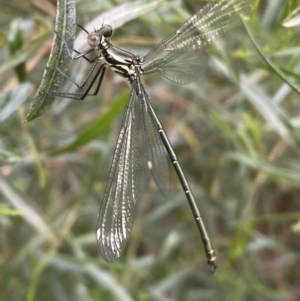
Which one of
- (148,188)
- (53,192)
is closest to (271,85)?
(148,188)

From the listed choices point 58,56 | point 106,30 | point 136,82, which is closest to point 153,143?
point 136,82

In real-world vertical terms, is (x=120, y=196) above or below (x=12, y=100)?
below

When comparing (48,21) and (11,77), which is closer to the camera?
(48,21)

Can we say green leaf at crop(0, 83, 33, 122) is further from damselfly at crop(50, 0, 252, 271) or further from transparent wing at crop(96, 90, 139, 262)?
transparent wing at crop(96, 90, 139, 262)

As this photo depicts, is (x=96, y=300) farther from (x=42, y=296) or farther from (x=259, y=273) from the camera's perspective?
(x=259, y=273)

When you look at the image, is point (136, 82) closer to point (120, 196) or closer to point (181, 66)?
point (181, 66)

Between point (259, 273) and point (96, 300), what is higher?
point (259, 273)

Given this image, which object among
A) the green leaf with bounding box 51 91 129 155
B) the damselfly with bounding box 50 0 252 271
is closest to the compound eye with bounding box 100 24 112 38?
the damselfly with bounding box 50 0 252 271
